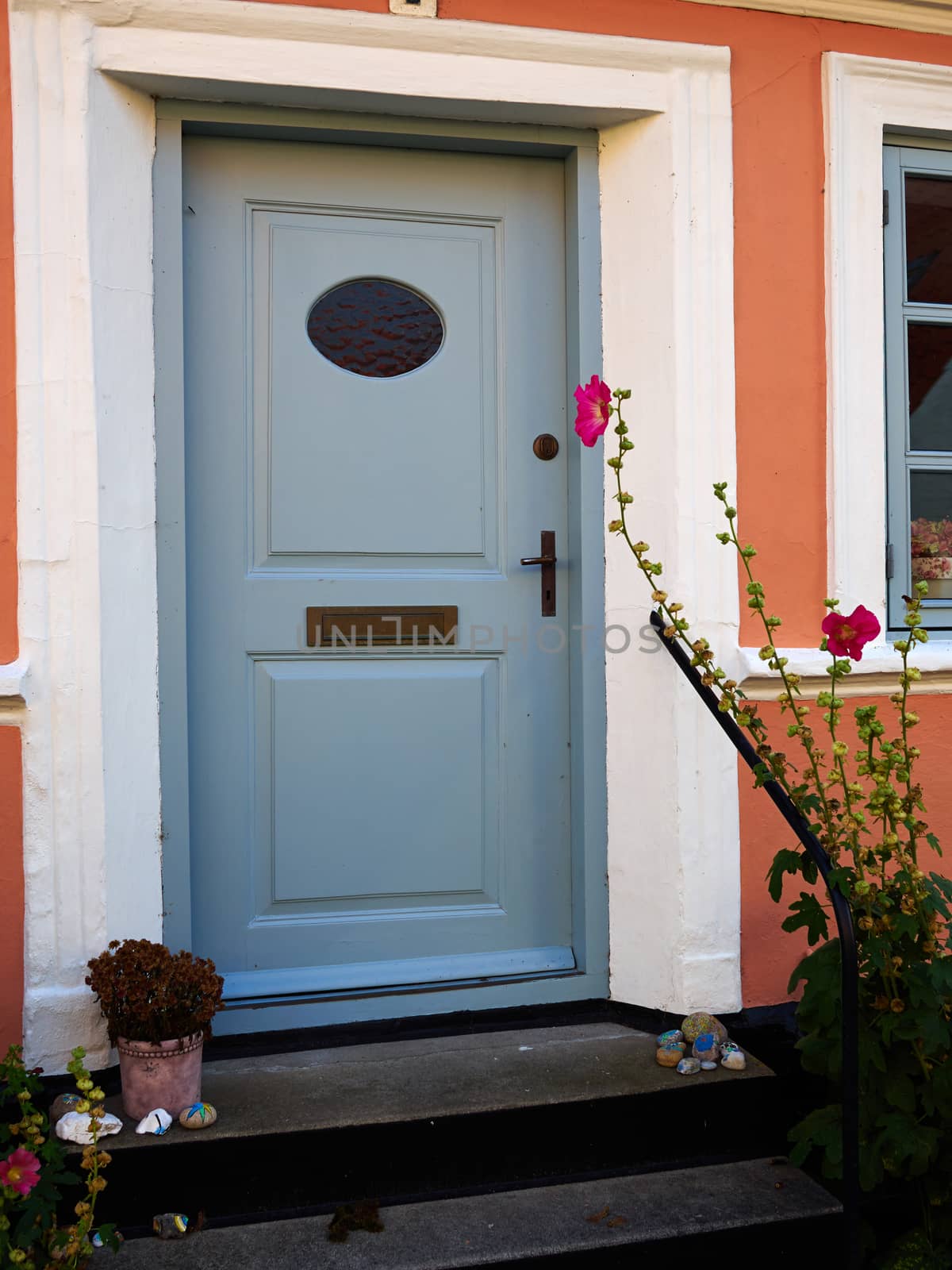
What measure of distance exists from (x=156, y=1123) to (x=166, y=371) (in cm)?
171

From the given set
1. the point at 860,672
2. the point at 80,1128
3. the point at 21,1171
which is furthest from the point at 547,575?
the point at 21,1171

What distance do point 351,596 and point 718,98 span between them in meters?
1.62

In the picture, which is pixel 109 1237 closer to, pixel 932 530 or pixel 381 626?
pixel 381 626

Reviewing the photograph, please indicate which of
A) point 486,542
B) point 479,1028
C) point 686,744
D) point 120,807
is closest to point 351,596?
point 486,542

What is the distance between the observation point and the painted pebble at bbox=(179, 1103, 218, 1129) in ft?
7.18

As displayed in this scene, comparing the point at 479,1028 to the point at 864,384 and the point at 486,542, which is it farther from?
the point at 864,384

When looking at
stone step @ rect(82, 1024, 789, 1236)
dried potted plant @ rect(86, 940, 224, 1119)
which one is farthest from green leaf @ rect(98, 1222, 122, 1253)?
dried potted plant @ rect(86, 940, 224, 1119)

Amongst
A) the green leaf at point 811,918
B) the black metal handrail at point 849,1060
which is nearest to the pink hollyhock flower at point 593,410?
the black metal handrail at point 849,1060

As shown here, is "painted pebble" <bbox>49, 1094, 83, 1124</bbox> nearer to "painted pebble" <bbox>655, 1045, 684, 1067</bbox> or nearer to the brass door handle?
"painted pebble" <bbox>655, 1045, 684, 1067</bbox>

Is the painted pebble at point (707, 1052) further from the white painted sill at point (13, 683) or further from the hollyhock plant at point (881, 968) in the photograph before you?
the white painted sill at point (13, 683)

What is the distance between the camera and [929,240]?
3002 millimetres

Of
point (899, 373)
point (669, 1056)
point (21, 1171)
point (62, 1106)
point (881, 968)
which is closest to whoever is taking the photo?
point (21, 1171)

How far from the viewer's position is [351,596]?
279 cm

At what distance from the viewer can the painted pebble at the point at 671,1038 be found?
2.55 metres
